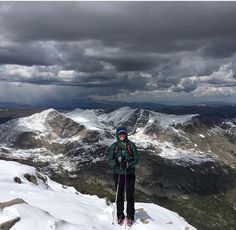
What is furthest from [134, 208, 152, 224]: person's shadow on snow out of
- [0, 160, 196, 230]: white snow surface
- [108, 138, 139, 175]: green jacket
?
[108, 138, 139, 175]: green jacket

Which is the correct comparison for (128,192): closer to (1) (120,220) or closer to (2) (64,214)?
(1) (120,220)

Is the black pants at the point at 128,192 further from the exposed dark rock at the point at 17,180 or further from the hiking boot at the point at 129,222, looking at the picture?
the exposed dark rock at the point at 17,180

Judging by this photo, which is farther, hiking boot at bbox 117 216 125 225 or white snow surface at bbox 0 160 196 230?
hiking boot at bbox 117 216 125 225

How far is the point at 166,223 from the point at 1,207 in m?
17.3

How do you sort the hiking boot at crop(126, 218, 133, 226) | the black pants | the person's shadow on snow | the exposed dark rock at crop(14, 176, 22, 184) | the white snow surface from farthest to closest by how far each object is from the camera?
the exposed dark rock at crop(14, 176, 22, 184), the person's shadow on snow, the hiking boot at crop(126, 218, 133, 226), the black pants, the white snow surface

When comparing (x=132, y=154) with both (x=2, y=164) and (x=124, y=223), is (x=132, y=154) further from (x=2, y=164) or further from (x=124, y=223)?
(x=2, y=164)

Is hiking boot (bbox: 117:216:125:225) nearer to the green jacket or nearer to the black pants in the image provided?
the black pants

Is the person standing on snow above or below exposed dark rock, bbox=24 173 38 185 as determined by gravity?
above

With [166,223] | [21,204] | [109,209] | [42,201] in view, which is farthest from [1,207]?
[166,223]

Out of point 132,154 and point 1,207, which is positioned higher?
point 132,154

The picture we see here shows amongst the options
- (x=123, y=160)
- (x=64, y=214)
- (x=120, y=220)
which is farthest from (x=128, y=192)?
(x=64, y=214)

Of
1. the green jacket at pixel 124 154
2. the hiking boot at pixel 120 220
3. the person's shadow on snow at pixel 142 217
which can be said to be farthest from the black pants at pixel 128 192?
the person's shadow on snow at pixel 142 217

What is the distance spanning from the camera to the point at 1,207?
29.2 meters

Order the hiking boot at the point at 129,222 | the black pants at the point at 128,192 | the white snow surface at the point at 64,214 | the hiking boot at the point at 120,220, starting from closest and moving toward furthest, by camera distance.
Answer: the white snow surface at the point at 64,214, the black pants at the point at 128,192, the hiking boot at the point at 129,222, the hiking boot at the point at 120,220
